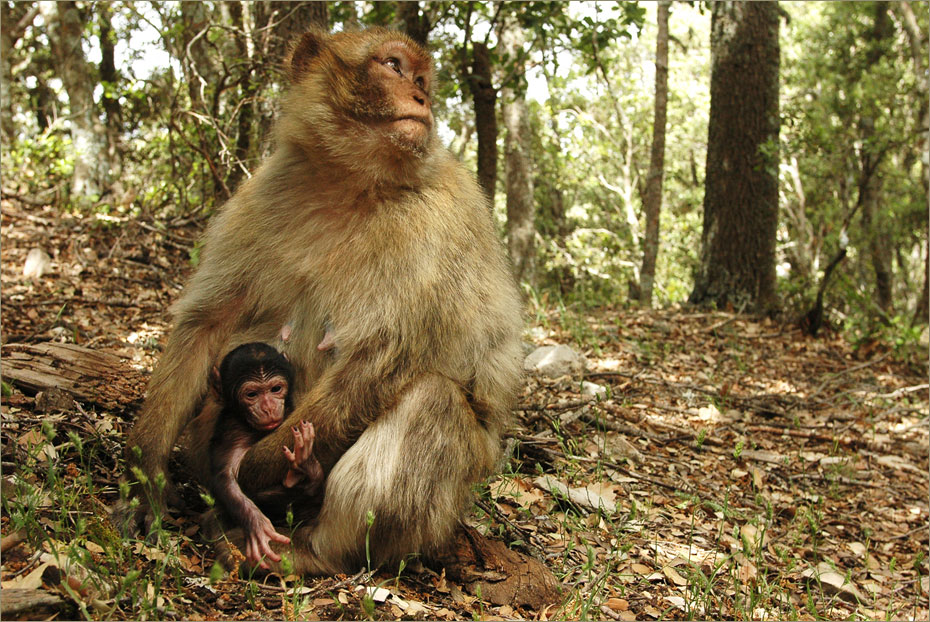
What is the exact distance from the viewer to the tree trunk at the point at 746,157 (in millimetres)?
8391

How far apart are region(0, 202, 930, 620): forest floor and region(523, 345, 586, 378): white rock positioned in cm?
21

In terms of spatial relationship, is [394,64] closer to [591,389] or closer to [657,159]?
[591,389]

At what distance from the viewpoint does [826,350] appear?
25.6ft

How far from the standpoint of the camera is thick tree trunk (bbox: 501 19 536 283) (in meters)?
10.5

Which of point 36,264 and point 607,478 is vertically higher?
point 36,264

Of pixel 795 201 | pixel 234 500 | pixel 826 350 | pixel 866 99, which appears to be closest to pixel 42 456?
pixel 234 500

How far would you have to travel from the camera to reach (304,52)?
3457 millimetres

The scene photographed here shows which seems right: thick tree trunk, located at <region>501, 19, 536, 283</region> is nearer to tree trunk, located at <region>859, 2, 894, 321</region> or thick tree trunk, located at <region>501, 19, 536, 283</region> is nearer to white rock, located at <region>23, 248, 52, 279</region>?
white rock, located at <region>23, 248, 52, 279</region>

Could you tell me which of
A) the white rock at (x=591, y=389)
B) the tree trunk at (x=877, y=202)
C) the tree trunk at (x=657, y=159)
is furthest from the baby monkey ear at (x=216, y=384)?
the tree trunk at (x=877, y=202)

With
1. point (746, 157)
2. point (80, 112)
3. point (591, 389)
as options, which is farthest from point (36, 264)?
point (746, 157)

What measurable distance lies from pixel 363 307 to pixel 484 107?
475 cm

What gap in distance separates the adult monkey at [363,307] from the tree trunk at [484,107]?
153 inches

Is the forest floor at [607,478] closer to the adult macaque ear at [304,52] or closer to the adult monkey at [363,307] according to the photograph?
the adult monkey at [363,307]

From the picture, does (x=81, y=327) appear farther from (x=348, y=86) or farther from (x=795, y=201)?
(x=795, y=201)
